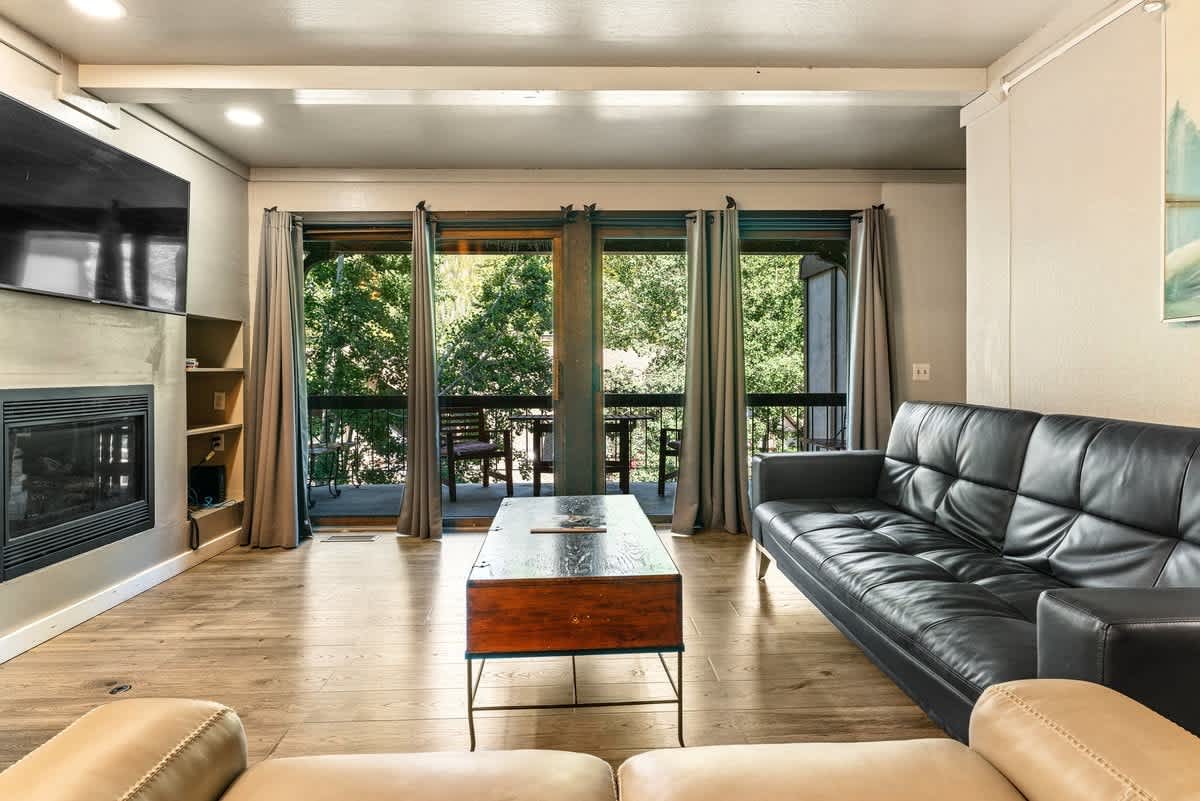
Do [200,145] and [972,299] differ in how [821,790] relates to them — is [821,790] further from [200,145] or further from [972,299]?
[200,145]

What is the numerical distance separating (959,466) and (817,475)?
28.7 inches

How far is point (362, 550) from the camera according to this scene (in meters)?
4.38

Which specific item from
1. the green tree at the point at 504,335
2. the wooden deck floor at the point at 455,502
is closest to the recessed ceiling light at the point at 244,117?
the green tree at the point at 504,335

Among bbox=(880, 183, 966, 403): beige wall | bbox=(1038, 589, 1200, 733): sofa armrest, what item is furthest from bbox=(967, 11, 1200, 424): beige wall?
bbox=(1038, 589, 1200, 733): sofa armrest

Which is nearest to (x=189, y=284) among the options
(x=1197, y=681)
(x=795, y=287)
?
(x=795, y=287)

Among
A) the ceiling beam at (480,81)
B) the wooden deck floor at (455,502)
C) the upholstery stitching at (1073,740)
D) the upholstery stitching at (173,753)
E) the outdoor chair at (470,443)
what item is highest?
the ceiling beam at (480,81)

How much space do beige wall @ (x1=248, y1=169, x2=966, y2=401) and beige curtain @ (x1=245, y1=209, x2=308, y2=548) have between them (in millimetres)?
284

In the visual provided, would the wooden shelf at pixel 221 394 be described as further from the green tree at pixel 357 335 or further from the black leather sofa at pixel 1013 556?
the black leather sofa at pixel 1013 556

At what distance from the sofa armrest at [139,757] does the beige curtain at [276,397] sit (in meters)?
3.78

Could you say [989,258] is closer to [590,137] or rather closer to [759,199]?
[759,199]

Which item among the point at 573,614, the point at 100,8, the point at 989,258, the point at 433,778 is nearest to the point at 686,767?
the point at 433,778

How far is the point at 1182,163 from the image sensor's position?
2.24 metres

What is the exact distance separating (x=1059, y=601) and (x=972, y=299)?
8.45 feet

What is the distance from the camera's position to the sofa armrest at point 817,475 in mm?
3471
